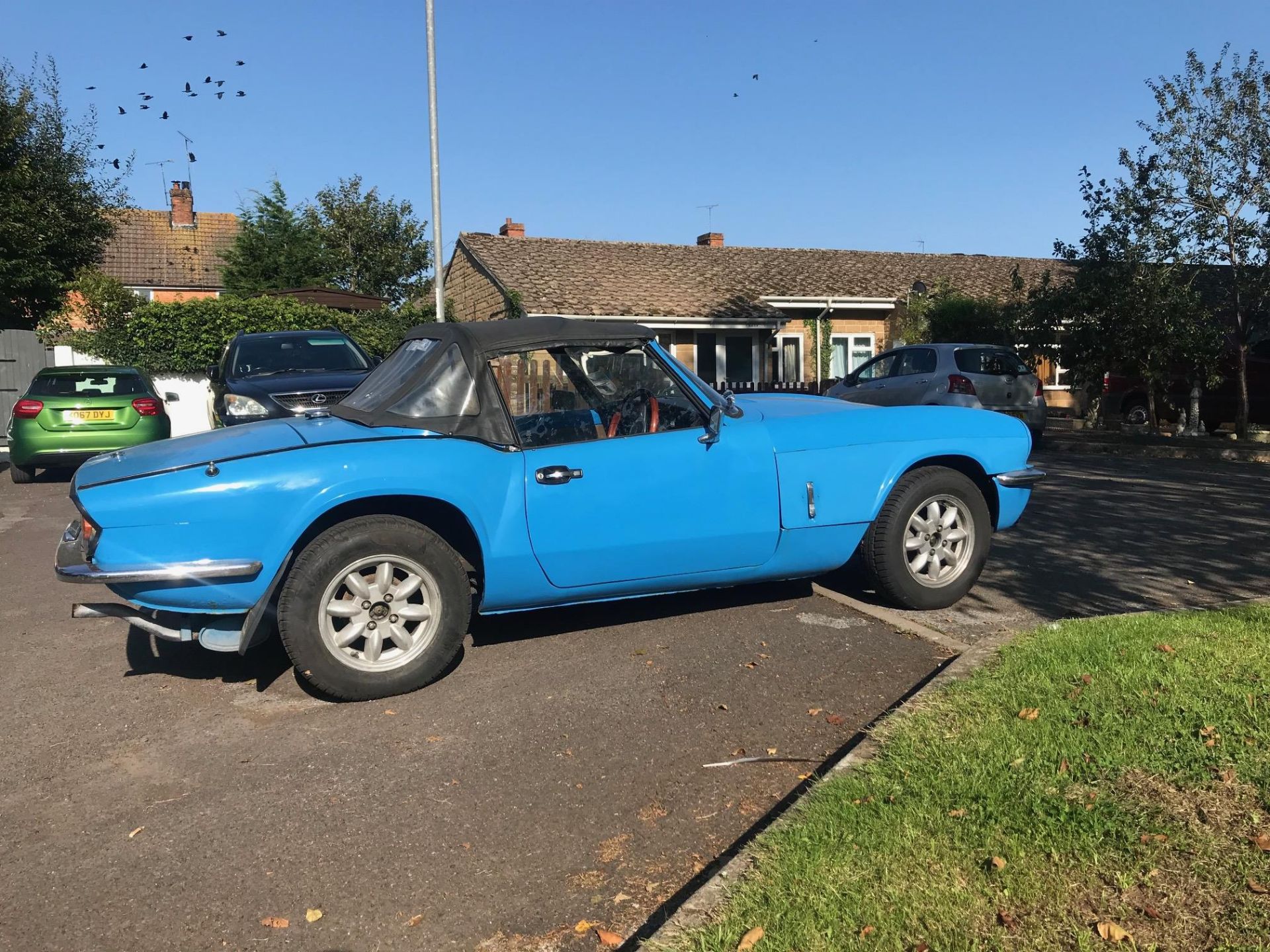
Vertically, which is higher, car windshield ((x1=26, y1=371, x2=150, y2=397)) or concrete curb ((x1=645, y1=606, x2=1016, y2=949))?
car windshield ((x1=26, y1=371, x2=150, y2=397))

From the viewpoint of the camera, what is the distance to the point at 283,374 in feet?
36.6

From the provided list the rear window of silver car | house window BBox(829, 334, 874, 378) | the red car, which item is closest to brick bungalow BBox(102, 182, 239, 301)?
house window BBox(829, 334, 874, 378)

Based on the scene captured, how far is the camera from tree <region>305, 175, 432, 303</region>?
3167 centimetres

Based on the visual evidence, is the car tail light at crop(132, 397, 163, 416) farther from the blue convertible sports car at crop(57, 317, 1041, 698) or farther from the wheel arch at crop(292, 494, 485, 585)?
the wheel arch at crop(292, 494, 485, 585)

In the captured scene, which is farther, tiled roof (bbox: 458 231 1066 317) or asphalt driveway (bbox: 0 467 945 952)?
tiled roof (bbox: 458 231 1066 317)

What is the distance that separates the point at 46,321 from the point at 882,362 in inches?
614

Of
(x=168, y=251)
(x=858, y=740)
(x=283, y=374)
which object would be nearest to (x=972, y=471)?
(x=858, y=740)

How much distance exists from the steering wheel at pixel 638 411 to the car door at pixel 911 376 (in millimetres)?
10729

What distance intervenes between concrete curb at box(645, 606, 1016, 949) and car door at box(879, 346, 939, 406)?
9.84 m

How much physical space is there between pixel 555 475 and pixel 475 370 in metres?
0.65

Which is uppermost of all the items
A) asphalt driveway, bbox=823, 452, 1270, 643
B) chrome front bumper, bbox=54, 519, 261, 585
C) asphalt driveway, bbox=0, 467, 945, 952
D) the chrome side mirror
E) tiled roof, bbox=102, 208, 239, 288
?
tiled roof, bbox=102, 208, 239, 288

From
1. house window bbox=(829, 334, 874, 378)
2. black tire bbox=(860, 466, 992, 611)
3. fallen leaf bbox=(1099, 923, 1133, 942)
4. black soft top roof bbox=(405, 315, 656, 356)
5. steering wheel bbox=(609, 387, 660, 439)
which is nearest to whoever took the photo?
fallen leaf bbox=(1099, 923, 1133, 942)

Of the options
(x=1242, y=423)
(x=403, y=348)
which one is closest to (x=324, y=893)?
(x=403, y=348)

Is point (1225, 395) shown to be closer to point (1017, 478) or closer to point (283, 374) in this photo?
point (1017, 478)
